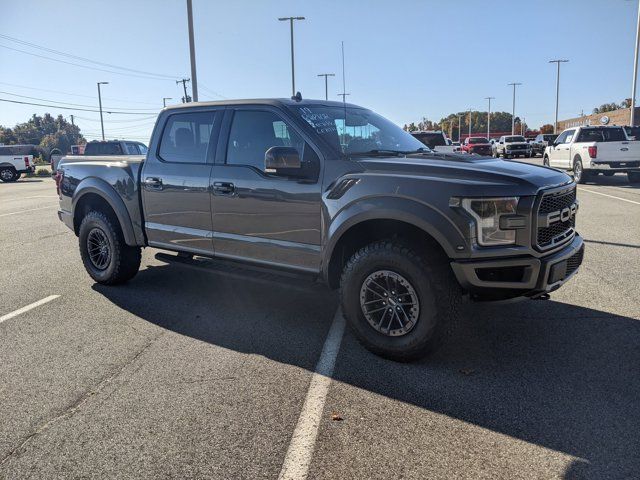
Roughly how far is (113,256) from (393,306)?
355 centimetres

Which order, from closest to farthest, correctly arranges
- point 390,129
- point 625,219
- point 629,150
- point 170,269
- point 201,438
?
point 201,438
point 390,129
point 170,269
point 625,219
point 629,150

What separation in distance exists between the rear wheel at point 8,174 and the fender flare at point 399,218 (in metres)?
31.5

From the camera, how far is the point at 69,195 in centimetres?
635

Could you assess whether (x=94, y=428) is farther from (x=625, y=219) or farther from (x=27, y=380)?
(x=625, y=219)

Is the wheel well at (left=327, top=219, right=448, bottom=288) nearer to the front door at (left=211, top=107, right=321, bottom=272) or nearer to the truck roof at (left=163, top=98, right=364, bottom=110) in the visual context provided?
the front door at (left=211, top=107, right=321, bottom=272)

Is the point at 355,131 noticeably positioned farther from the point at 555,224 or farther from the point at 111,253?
the point at 111,253

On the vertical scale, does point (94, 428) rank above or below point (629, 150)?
below

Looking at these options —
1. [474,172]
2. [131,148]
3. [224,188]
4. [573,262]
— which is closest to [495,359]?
[573,262]

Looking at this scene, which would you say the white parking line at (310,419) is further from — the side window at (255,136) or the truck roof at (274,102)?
the truck roof at (274,102)

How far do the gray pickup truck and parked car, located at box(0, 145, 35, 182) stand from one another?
2855cm

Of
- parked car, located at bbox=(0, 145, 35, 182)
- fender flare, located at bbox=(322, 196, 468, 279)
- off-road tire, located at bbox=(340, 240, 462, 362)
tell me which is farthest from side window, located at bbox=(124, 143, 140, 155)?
off-road tire, located at bbox=(340, 240, 462, 362)

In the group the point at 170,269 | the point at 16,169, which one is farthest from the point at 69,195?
the point at 16,169

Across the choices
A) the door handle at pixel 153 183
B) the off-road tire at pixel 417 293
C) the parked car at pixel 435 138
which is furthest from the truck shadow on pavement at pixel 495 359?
the parked car at pixel 435 138

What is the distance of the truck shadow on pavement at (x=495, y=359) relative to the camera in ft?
9.68
